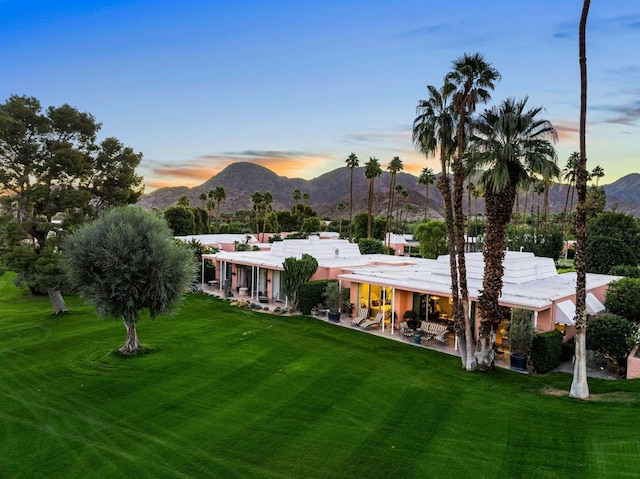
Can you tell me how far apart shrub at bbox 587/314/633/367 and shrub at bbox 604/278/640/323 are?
16.9ft

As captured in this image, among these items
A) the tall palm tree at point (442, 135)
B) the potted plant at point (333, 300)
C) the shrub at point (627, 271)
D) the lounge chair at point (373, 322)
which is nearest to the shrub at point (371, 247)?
the shrub at point (627, 271)

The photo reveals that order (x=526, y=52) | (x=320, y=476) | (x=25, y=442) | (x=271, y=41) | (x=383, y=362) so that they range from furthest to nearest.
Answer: (x=271, y=41)
(x=526, y=52)
(x=383, y=362)
(x=25, y=442)
(x=320, y=476)

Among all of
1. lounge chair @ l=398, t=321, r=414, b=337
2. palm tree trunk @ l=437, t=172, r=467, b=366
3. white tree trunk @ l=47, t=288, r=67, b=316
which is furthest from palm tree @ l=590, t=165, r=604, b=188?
white tree trunk @ l=47, t=288, r=67, b=316

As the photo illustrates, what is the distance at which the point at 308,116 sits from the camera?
48.9 meters

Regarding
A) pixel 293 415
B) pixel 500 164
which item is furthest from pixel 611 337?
pixel 293 415

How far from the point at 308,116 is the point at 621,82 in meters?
30.5

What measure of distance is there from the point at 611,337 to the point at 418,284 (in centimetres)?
826

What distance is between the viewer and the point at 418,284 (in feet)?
70.9

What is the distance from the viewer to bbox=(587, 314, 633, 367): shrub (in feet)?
52.1

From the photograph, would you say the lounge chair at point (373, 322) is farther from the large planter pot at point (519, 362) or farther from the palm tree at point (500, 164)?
the large planter pot at point (519, 362)

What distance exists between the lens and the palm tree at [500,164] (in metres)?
15.4

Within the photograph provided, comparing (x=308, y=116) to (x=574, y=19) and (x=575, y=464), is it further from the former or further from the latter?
(x=575, y=464)

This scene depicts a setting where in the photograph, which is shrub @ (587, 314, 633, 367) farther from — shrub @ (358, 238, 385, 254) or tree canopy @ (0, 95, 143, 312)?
shrub @ (358, 238, 385, 254)

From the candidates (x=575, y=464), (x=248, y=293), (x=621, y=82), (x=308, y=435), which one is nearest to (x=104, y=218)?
(x=308, y=435)
